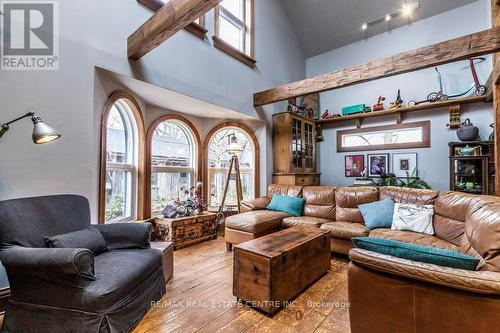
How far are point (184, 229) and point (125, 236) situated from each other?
137cm

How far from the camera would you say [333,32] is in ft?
17.1

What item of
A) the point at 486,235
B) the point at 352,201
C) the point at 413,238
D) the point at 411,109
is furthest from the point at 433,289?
the point at 411,109

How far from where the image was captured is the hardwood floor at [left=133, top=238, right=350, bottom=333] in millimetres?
1648

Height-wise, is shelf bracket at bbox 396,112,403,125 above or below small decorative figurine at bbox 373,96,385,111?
below

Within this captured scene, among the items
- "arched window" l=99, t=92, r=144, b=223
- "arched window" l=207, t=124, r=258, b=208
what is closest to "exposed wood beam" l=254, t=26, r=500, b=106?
"arched window" l=207, t=124, r=258, b=208

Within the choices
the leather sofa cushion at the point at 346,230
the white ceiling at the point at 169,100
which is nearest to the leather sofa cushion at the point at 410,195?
the leather sofa cushion at the point at 346,230

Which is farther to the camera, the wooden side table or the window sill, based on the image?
the window sill

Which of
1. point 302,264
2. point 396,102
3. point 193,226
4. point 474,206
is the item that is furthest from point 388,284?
point 396,102

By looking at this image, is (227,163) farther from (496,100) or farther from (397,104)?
(496,100)

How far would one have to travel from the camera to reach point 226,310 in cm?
185

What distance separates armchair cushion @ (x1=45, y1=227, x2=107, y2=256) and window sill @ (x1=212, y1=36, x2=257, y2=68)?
10.0 ft

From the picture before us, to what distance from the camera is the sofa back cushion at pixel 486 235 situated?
1290 millimetres

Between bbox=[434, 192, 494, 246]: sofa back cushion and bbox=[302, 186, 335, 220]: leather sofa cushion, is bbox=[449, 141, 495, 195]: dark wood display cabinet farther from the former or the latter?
bbox=[302, 186, 335, 220]: leather sofa cushion

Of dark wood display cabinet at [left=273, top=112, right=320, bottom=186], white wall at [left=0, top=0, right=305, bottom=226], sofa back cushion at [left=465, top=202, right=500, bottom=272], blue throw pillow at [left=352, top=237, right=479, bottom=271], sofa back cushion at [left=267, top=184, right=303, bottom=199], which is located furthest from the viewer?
dark wood display cabinet at [left=273, top=112, right=320, bottom=186]
